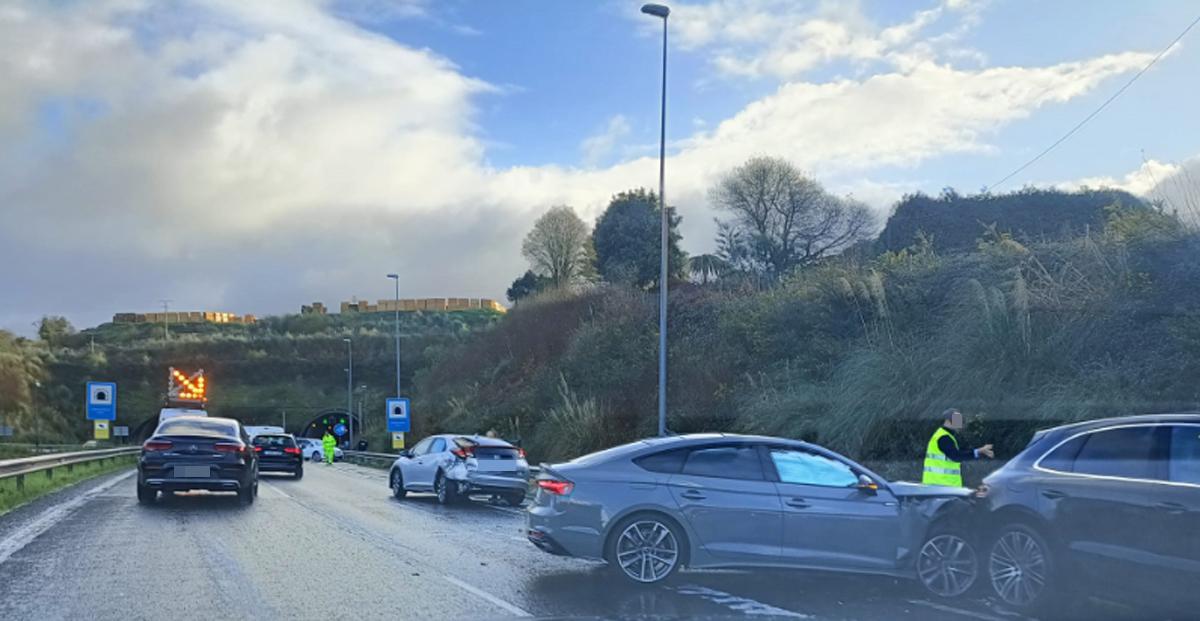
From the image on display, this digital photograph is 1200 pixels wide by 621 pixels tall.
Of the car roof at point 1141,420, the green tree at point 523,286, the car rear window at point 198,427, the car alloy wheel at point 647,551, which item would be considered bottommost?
the car alloy wheel at point 647,551

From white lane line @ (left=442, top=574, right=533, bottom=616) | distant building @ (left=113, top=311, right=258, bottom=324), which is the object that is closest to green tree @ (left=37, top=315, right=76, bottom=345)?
distant building @ (left=113, top=311, right=258, bottom=324)

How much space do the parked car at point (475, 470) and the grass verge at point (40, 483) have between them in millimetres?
7421

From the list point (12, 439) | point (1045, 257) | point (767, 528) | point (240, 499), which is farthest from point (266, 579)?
point (12, 439)

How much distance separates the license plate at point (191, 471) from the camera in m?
17.0

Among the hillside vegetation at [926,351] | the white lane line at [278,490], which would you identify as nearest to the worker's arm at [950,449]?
the hillside vegetation at [926,351]

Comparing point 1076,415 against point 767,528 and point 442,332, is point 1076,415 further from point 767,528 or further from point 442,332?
point 442,332

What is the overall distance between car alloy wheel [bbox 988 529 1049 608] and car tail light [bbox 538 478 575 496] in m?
3.84

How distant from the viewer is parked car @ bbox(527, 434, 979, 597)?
371 inches

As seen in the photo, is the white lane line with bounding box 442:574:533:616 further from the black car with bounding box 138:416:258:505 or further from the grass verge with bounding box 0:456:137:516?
the grass verge with bounding box 0:456:137:516

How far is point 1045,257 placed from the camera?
19.3 m

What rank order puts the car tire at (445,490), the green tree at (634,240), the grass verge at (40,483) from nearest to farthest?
the grass verge at (40,483) < the car tire at (445,490) < the green tree at (634,240)

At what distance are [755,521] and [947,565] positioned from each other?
5.90 feet

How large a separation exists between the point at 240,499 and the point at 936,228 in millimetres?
24760

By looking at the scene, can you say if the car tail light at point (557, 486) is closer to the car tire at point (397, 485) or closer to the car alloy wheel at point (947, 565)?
the car alloy wheel at point (947, 565)
